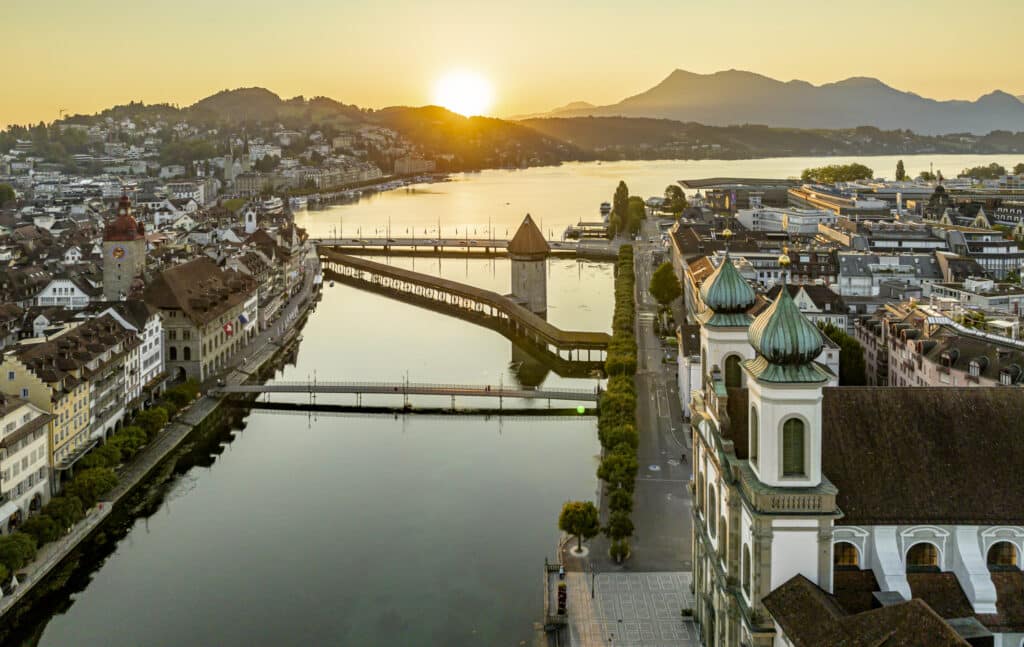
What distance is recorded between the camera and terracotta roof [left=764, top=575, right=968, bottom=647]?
554 inches

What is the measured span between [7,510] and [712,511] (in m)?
18.2

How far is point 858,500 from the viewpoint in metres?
17.5

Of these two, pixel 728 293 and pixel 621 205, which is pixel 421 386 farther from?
pixel 621 205

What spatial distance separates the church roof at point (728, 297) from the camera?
71.3 feet

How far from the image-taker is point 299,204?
172375 millimetres

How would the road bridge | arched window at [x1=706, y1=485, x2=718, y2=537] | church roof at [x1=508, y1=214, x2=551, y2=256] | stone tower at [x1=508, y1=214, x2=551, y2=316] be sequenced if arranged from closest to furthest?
arched window at [x1=706, y1=485, x2=718, y2=537] → church roof at [x1=508, y1=214, x2=551, y2=256] → stone tower at [x1=508, y1=214, x2=551, y2=316] → the road bridge

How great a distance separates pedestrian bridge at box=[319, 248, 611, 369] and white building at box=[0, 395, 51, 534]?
2738cm

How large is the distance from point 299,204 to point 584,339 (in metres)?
126

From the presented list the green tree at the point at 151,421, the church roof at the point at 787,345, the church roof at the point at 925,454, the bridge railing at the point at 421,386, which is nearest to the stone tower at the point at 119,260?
the bridge railing at the point at 421,386

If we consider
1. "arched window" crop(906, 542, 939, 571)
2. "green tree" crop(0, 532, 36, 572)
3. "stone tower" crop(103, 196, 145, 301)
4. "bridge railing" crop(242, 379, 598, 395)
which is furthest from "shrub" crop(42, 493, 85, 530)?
"stone tower" crop(103, 196, 145, 301)

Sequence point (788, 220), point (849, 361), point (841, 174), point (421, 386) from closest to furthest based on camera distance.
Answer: point (849, 361) < point (421, 386) < point (788, 220) < point (841, 174)

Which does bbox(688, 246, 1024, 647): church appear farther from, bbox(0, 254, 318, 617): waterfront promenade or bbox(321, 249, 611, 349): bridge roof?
bbox(321, 249, 611, 349): bridge roof

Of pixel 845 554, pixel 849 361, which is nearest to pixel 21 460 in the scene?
pixel 845 554

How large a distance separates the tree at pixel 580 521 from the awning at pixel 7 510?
14.2m
